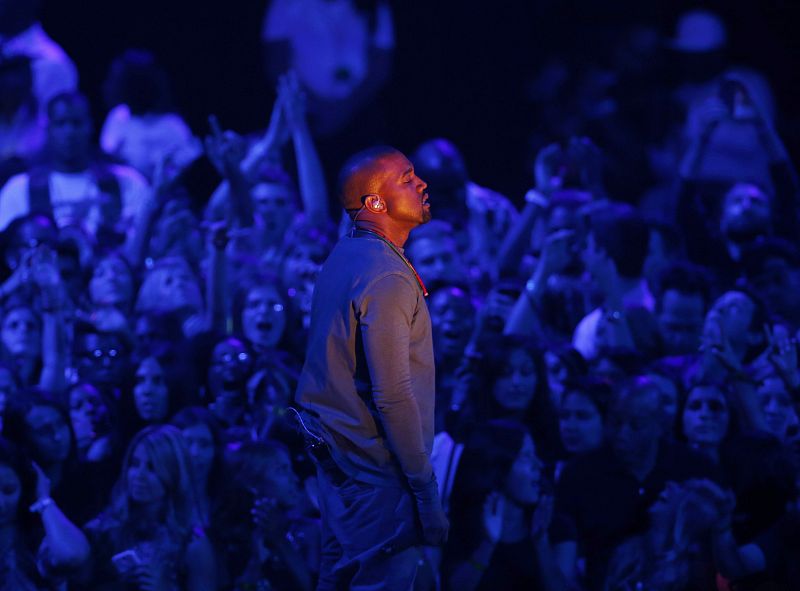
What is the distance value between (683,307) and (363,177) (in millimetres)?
2981

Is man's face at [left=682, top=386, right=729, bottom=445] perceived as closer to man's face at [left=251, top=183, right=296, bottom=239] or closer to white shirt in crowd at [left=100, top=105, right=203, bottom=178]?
man's face at [left=251, top=183, right=296, bottom=239]

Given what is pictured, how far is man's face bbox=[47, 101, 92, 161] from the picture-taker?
6.43 m

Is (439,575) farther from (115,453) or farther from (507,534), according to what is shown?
(115,453)

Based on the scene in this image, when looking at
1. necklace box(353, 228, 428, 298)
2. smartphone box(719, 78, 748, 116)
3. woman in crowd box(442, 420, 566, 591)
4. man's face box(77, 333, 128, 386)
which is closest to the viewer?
necklace box(353, 228, 428, 298)

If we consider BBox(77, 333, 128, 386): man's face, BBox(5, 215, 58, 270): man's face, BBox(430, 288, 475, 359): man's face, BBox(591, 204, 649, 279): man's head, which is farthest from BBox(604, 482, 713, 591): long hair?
BBox(5, 215, 58, 270): man's face

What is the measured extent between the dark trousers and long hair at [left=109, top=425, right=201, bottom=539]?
1545 millimetres

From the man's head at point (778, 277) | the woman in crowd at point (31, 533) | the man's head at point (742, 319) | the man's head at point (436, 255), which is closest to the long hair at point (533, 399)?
the man's head at point (742, 319)

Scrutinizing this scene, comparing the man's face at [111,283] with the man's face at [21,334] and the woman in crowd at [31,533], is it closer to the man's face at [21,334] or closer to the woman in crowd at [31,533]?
the man's face at [21,334]

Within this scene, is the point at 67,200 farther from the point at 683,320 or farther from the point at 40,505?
the point at 683,320

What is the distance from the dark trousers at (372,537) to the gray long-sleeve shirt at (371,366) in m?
0.05

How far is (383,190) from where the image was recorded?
9.64 ft

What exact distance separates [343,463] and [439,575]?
1.61 m

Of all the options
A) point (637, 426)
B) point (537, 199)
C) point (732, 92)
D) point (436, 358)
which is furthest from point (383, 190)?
point (732, 92)

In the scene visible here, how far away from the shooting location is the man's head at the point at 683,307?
5531 mm
